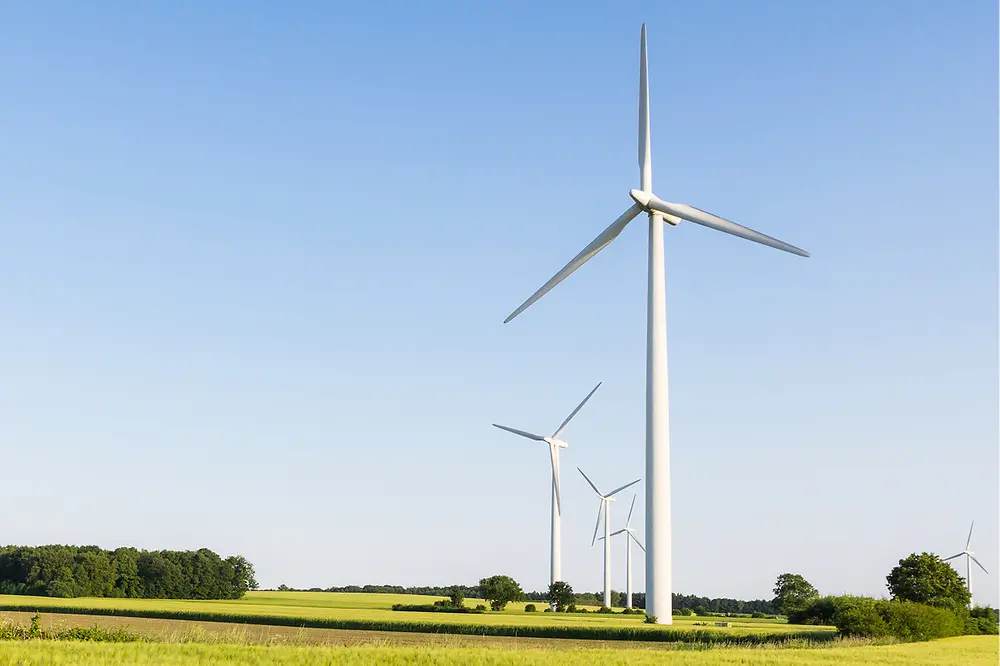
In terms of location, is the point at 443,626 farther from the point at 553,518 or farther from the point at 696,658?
the point at 553,518

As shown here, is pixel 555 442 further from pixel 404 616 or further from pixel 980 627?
pixel 980 627

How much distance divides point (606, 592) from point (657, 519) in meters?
94.9

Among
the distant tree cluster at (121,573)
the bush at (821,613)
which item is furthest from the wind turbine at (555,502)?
the distant tree cluster at (121,573)

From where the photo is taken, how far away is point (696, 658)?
3919cm

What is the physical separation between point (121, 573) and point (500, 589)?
8141 centimetres

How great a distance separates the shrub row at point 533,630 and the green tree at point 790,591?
8800 cm

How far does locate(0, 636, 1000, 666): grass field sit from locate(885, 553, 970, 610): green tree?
4740 centimetres

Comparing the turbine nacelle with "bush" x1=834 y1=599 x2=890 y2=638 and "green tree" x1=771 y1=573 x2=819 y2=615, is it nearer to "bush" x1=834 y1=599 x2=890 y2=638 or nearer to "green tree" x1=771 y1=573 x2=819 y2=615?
"green tree" x1=771 y1=573 x2=819 y2=615

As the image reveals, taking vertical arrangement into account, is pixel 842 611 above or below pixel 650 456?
below

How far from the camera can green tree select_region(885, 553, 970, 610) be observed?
288 ft

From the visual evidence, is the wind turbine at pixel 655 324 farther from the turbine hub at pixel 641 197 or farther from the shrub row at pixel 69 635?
the shrub row at pixel 69 635

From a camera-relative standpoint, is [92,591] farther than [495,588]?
Yes

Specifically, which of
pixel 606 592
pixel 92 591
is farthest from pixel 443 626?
pixel 92 591

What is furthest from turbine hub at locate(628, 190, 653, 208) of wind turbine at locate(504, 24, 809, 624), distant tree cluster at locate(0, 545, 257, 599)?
distant tree cluster at locate(0, 545, 257, 599)
